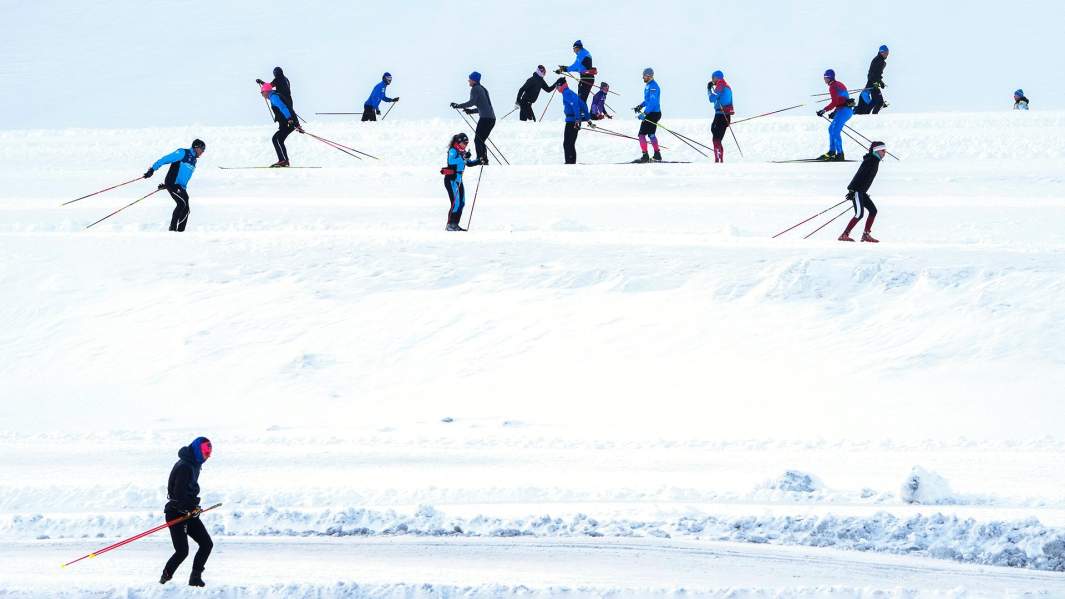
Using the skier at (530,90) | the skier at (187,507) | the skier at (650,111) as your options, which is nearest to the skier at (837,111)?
the skier at (650,111)

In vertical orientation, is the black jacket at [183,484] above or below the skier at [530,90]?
below

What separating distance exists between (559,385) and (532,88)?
40.5ft

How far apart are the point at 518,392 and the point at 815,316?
3133 mm

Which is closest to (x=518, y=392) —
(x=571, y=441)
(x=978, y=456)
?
(x=571, y=441)

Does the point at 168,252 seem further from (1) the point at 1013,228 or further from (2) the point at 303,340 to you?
(1) the point at 1013,228

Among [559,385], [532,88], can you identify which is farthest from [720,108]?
[559,385]

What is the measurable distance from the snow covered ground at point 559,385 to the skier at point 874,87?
336cm

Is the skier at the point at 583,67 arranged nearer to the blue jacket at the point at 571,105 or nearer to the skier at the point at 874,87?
the blue jacket at the point at 571,105

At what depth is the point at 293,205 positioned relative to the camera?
1728cm

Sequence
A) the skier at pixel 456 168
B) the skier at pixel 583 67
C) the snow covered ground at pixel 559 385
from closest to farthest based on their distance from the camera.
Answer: the snow covered ground at pixel 559 385, the skier at pixel 456 168, the skier at pixel 583 67

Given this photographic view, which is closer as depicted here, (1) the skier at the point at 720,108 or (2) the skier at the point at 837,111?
(2) the skier at the point at 837,111

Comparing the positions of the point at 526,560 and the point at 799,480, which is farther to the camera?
the point at 799,480

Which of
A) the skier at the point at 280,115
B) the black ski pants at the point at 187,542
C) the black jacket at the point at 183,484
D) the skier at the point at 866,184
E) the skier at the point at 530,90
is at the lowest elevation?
the black ski pants at the point at 187,542

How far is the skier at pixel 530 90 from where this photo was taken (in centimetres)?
2186
